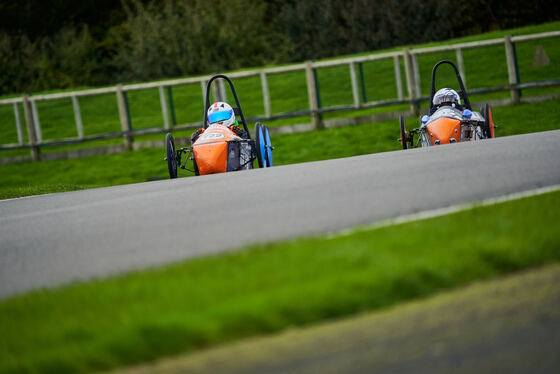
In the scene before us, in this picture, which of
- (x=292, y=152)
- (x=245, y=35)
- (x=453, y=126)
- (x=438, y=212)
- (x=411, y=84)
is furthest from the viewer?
(x=245, y=35)

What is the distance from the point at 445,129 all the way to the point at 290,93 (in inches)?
601

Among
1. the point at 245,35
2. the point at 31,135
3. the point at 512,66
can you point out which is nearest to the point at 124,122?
the point at 31,135

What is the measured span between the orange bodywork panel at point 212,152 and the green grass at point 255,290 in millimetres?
9163

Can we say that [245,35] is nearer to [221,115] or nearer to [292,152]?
[292,152]

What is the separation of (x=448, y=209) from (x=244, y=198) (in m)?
2.56

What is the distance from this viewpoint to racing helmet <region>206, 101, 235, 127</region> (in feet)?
54.8

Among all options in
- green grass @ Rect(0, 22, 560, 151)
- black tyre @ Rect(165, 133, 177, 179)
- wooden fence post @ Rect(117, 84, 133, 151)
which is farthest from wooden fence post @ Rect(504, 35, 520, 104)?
black tyre @ Rect(165, 133, 177, 179)

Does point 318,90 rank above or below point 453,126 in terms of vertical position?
above

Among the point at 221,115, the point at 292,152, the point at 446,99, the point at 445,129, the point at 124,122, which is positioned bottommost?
the point at 292,152

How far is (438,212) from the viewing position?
23.0ft

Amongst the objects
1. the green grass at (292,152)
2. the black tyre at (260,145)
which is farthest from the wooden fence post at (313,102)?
the black tyre at (260,145)

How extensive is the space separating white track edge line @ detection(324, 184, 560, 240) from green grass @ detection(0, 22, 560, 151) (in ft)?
62.1

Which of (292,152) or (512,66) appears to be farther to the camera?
(512,66)

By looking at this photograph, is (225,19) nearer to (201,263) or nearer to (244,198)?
(244,198)
